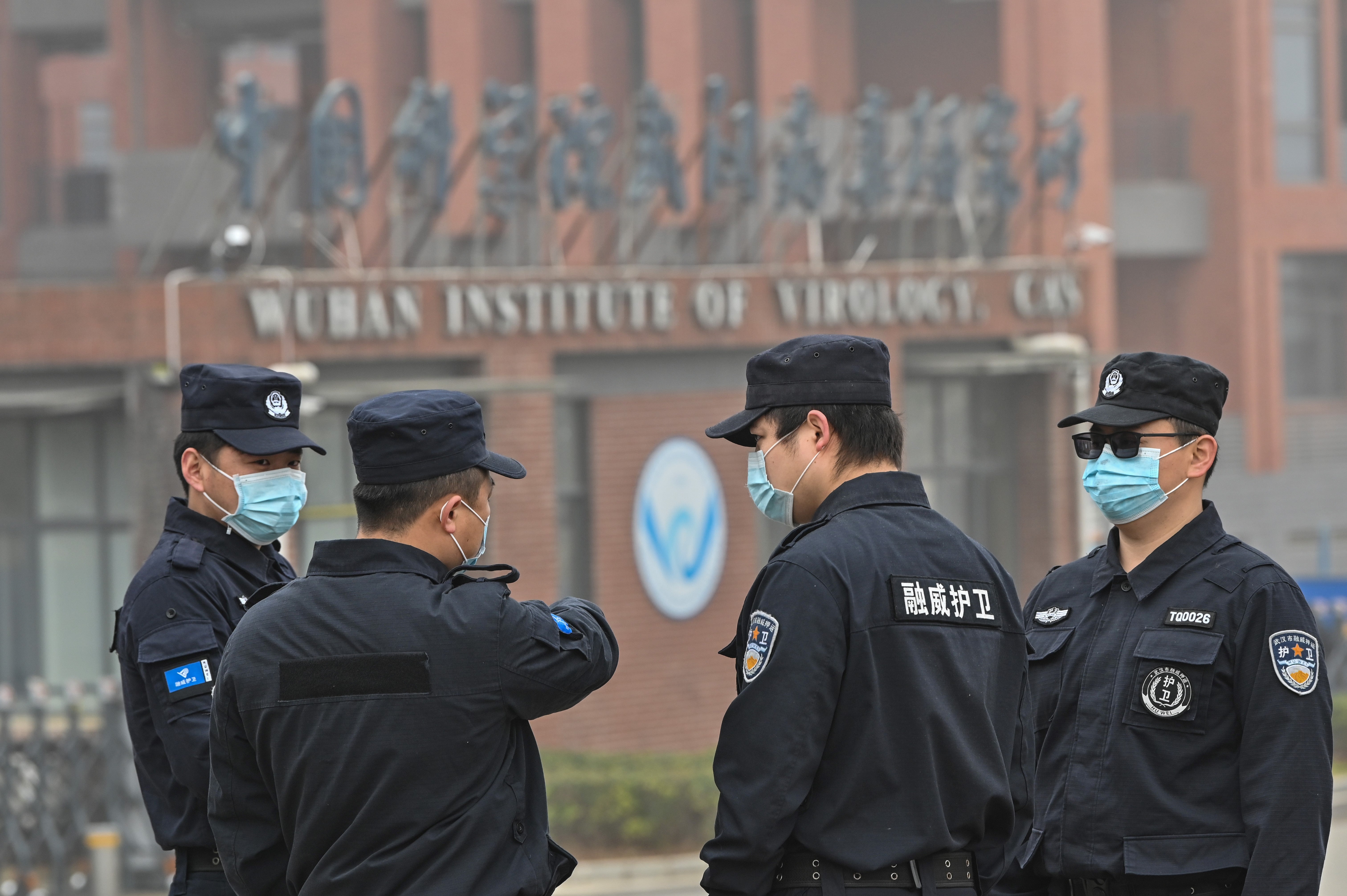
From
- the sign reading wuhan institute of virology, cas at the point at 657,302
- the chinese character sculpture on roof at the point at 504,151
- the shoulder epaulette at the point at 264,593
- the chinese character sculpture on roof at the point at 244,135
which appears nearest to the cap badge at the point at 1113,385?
the shoulder epaulette at the point at 264,593

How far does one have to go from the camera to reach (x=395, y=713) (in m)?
3.23

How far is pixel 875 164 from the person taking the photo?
18234 millimetres

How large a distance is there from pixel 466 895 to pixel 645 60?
19.8 m

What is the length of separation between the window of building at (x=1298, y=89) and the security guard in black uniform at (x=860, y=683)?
25.3m

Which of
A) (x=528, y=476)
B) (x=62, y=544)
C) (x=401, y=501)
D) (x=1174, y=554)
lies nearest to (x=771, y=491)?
(x=401, y=501)

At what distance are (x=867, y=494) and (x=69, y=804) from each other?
10.4 m

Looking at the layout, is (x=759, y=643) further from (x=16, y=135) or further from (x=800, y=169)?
(x=16, y=135)

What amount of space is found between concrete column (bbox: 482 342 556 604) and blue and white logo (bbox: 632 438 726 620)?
1.16m

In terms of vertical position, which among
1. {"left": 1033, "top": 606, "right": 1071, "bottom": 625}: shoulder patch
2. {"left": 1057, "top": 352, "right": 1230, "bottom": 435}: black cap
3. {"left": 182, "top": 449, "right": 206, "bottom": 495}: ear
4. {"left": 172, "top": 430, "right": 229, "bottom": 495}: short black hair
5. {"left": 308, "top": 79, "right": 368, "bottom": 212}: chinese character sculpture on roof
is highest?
{"left": 308, "top": 79, "right": 368, "bottom": 212}: chinese character sculpture on roof

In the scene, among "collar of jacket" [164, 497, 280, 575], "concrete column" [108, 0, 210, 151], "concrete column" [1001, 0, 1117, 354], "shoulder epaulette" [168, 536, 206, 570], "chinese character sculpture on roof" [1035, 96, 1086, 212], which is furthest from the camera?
"concrete column" [108, 0, 210, 151]

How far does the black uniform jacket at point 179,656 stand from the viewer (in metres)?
3.96

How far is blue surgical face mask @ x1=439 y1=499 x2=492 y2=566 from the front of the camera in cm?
341

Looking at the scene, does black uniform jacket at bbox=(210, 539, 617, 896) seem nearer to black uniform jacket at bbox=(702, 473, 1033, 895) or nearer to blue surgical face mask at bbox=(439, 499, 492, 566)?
blue surgical face mask at bbox=(439, 499, 492, 566)

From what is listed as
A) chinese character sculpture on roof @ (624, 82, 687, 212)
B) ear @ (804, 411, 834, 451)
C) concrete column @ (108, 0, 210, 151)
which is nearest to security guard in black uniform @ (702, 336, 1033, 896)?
ear @ (804, 411, 834, 451)
